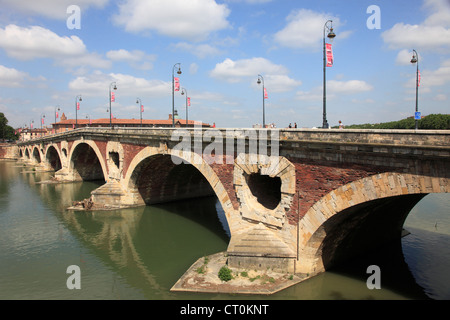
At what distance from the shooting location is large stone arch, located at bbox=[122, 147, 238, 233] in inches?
558

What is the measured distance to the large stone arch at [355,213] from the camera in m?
8.73

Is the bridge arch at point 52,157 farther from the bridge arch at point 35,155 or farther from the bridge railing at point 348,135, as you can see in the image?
the bridge railing at point 348,135

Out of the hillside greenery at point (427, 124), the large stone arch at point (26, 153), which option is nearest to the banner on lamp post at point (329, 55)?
the hillside greenery at point (427, 124)

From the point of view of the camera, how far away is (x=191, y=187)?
2730 cm

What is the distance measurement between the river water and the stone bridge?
1190 mm

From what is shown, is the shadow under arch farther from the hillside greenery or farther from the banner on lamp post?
the banner on lamp post

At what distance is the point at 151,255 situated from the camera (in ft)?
52.0

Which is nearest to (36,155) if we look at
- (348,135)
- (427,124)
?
(427,124)

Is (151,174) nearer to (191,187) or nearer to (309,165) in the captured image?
(191,187)

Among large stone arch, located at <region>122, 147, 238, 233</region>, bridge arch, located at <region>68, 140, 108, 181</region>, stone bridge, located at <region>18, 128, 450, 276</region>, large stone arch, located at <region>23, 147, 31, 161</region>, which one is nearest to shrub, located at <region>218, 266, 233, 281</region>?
stone bridge, located at <region>18, 128, 450, 276</region>

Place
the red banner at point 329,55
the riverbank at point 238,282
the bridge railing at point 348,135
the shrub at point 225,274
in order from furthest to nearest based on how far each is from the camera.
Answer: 1. the red banner at point 329,55
2. the shrub at point 225,274
3. the riverbank at point 238,282
4. the bridge railing at point 348,135

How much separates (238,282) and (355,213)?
15.6ft

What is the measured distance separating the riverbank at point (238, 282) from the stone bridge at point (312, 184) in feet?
1.25
